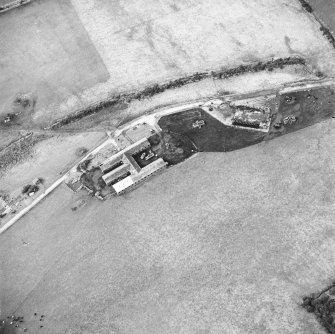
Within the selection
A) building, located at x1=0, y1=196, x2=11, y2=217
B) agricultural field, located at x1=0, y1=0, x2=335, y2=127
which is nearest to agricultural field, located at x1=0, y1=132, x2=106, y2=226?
building, located at x1=0, y1=196, x2=11, y2=217

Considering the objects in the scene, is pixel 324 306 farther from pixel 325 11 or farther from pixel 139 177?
pixel 325 11

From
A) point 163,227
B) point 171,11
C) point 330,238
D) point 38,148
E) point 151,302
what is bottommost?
point 330,238

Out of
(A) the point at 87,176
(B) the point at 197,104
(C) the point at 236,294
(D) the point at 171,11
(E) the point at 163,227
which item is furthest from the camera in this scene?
(D) the point at 171,11

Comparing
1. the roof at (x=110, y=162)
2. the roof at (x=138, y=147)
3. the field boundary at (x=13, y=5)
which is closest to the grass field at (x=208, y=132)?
the roof at (x=138, y=147)

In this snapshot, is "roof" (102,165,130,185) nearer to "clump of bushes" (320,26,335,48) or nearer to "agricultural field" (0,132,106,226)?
"agricultural field" (0,132,106,226)

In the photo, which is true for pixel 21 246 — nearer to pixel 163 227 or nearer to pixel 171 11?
pixel 163 227

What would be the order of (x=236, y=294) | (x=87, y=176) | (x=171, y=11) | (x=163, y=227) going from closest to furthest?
(x=236, y=294)
(x=163, y=227)
(x=87, y=176)
(x=171, y=11)

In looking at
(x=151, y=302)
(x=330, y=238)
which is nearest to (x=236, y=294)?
(x=151, y=302)
